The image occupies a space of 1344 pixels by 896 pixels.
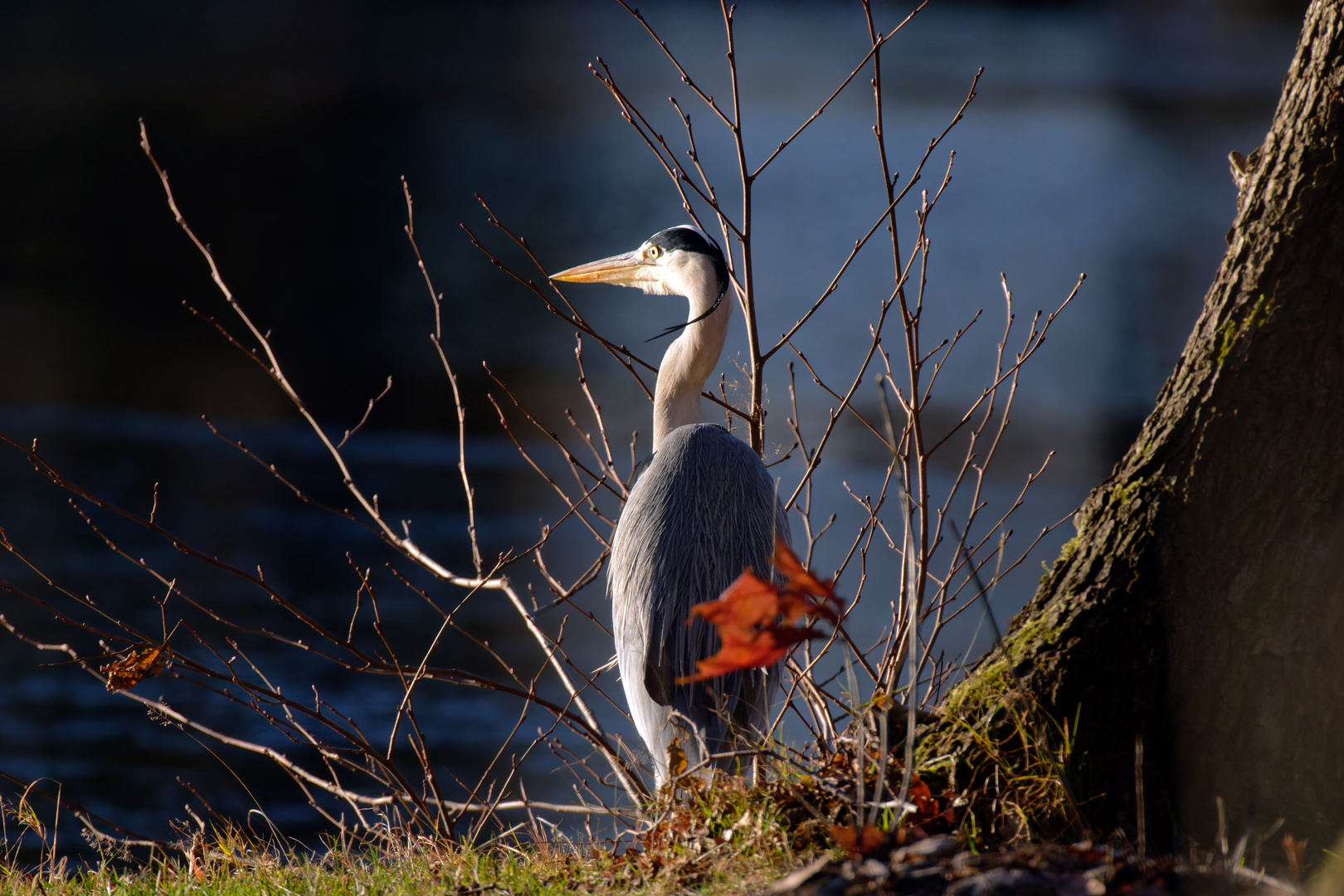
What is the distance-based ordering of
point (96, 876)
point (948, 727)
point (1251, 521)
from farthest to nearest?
point (96, 876) → point (948, 727) → point (1251, 521)

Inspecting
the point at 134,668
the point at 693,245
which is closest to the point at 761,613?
the point at 134,668

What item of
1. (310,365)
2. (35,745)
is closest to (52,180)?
(310,365)

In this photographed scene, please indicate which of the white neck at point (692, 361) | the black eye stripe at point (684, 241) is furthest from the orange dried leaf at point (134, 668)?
the black eye stripe at point (684, 241)

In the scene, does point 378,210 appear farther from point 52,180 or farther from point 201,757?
point 201,757

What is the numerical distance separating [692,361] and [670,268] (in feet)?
1.43

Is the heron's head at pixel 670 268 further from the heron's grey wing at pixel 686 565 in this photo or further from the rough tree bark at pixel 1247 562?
the rough tree bark at pixel 1247 562

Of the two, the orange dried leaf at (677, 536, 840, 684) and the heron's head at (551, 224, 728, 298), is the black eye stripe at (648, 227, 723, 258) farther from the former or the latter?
the orange dried leaf at (677, 536, 840, 684)

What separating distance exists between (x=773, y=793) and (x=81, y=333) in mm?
25785

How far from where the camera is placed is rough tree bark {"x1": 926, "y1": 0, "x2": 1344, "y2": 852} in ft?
6.19

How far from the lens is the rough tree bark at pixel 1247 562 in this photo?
189 centimetres

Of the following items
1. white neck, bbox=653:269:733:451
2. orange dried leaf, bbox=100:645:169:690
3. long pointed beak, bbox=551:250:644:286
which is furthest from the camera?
long pointed beak, bbox=551:250:644:286

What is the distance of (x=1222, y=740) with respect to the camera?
195 centimetres

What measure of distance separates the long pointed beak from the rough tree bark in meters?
2.08

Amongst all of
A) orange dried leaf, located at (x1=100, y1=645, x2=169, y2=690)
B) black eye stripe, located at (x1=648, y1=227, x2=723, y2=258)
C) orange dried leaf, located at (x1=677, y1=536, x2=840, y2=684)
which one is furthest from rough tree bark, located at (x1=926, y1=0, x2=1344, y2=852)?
orange dried leaf, located at (x1=100, y1=645, x2=169, y2=690)
